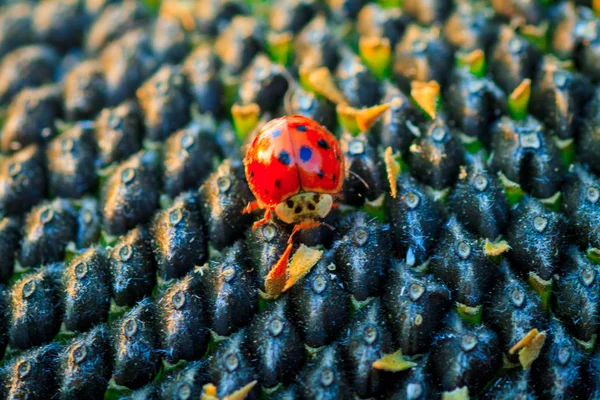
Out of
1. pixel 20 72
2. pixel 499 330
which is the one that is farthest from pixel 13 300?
pixel 499 330

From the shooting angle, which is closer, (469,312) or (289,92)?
(469,312)

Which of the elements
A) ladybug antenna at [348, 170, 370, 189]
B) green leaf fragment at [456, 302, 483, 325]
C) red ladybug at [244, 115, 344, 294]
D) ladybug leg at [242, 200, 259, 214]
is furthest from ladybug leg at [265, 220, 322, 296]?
green leaf fragment at [456, 302, 483, 325]

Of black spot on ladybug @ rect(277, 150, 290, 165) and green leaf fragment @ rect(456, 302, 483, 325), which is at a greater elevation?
black spot on ladybug @ rect(277, 150, 290, 165)

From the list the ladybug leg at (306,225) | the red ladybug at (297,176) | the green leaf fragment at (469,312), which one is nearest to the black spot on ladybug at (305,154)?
the red ladybug at (297,176)

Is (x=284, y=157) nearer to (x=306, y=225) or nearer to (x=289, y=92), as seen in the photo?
(x=306, y=225)

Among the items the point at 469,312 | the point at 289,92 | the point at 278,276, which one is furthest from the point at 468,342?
the point at 289,92

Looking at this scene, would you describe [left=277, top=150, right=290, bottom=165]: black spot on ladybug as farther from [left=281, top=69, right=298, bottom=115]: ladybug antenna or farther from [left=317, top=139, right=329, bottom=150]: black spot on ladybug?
[left=281, top=69, right=298, bottom=115]: ladybug antenna

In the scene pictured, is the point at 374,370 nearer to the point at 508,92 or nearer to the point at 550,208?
the point at 550,208
